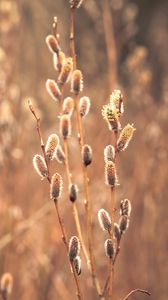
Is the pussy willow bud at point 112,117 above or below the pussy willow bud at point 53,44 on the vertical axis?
→ below

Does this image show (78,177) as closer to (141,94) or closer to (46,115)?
(141,94)

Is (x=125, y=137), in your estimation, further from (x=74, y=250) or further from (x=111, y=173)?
(x=74, y=250)

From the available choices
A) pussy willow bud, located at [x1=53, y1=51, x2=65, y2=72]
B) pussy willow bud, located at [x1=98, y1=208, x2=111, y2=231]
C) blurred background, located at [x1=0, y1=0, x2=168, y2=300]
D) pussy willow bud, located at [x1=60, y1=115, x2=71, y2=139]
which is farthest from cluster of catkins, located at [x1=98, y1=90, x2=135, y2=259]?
blurred background, located at [x1=0, y1=0, x2=168, y2=300]

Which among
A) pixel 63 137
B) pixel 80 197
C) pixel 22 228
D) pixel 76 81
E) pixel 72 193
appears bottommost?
pixel 72 193

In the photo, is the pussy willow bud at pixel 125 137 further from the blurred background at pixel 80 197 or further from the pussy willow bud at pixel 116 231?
the blurred background at pixel 80 197

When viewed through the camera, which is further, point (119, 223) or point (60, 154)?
point (60, 154)

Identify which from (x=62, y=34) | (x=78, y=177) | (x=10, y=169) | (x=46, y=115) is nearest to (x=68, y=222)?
(x=78, y=177)

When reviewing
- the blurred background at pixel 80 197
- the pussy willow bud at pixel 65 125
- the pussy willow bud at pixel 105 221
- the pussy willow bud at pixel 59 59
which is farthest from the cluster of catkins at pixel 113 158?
the blurred background at pixel 80 197

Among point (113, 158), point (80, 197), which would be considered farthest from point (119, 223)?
point (80, 197)

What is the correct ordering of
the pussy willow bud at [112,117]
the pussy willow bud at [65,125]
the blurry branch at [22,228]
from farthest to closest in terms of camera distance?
the blurry branch at [22,228], the pussy willow bud at [65,125], the pussy willow bud at [112,117]
